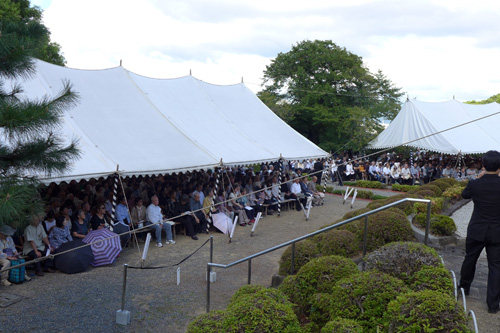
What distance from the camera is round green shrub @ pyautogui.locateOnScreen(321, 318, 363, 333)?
3.31m

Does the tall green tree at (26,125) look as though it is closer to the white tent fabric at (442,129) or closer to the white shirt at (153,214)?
the white shirt at (153,214)

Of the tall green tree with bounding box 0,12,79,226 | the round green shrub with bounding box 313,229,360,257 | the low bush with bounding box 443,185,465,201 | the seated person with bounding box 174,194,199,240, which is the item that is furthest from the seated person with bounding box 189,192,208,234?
the low bush with bounding box 443,185,465,201

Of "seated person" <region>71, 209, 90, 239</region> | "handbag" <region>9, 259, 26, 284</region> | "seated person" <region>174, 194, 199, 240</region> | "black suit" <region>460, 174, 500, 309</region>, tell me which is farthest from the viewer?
"seated person" <region>174, 194, 199, 240</region>

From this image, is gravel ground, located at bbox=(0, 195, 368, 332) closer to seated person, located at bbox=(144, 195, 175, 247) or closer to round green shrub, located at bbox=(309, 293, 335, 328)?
seated person, located at bbox=(144, 195, 175, 247)

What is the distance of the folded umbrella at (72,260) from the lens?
7949 mm

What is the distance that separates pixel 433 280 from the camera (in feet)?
13.3

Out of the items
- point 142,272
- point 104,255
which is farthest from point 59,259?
point 142,272

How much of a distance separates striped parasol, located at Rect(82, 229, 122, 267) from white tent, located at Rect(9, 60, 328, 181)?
1290 millimetres

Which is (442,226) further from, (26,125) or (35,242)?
(35,242)

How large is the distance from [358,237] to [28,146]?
18.5ft

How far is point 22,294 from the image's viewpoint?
6.88 m

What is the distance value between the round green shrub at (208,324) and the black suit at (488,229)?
3.02 metres

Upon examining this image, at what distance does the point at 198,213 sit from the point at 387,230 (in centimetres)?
626

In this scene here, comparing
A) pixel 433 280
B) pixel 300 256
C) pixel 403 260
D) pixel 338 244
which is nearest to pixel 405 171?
pixel 338 244
